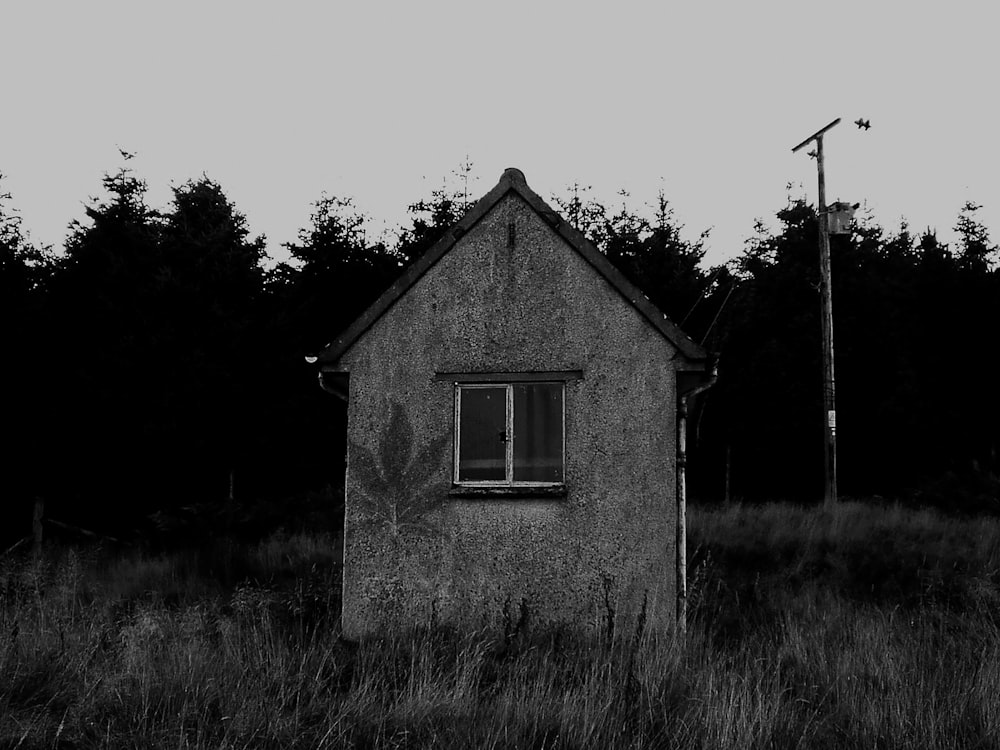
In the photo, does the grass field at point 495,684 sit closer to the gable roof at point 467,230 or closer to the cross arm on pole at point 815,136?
the gable roof at point 467,230

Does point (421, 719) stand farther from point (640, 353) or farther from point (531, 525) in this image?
point (640, 353)

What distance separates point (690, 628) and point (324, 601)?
4206 millimetres

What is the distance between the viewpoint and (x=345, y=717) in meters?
5.71

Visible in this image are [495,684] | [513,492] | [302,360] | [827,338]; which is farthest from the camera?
[302,360]

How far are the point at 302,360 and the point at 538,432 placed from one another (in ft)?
52.2

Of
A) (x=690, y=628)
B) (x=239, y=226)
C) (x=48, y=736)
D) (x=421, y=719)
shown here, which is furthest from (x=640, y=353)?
(x=239, y=226)

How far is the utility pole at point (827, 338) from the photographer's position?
18.4 m

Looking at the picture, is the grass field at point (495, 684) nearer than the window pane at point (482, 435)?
Yes

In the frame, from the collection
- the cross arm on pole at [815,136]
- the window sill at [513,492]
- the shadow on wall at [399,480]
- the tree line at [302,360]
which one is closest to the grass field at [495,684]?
the shadow on wall at [399,480]

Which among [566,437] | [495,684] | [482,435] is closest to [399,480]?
[482,435]

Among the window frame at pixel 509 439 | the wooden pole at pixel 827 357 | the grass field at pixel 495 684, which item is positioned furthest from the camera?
the wooden pole at pixel 827 357

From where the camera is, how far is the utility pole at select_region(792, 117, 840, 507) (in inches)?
723

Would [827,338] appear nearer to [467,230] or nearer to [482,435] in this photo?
[467,230]

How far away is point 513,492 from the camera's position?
28.9 ft
